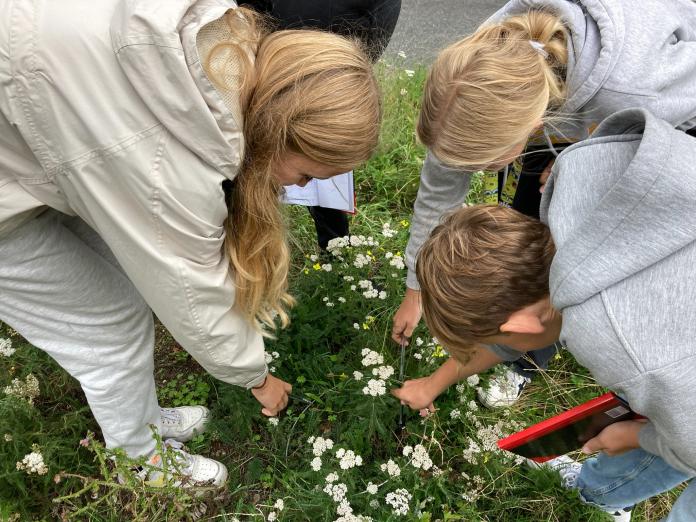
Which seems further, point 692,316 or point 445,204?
point 445,204

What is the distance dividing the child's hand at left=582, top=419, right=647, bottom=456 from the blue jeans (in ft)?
0.66

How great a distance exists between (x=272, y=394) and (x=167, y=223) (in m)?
1.10

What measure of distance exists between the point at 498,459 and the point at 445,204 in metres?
1.07

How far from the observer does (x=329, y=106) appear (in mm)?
1336

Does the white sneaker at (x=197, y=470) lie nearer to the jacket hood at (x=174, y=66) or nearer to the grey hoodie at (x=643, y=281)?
the jacket hood at (x=174, y=66)

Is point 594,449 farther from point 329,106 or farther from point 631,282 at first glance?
point 329,106

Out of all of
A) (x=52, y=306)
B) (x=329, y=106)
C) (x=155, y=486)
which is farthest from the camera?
(x=155, y=486)

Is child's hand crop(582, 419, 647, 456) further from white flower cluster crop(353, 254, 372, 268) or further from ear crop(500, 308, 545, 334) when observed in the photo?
white flower cluster crop(353, 254, 372, 268)

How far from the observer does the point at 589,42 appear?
1.64 metres

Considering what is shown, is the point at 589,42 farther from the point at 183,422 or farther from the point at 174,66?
the point at 183,422

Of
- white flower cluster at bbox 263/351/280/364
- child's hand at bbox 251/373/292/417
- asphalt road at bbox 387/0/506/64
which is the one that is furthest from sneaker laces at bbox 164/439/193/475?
asphalt road at bbox 387/0/506/64

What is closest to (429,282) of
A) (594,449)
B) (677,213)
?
(677,213)

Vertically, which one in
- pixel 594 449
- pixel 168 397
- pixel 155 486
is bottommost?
pixel 168 397

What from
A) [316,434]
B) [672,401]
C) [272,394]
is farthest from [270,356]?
[672,401]
